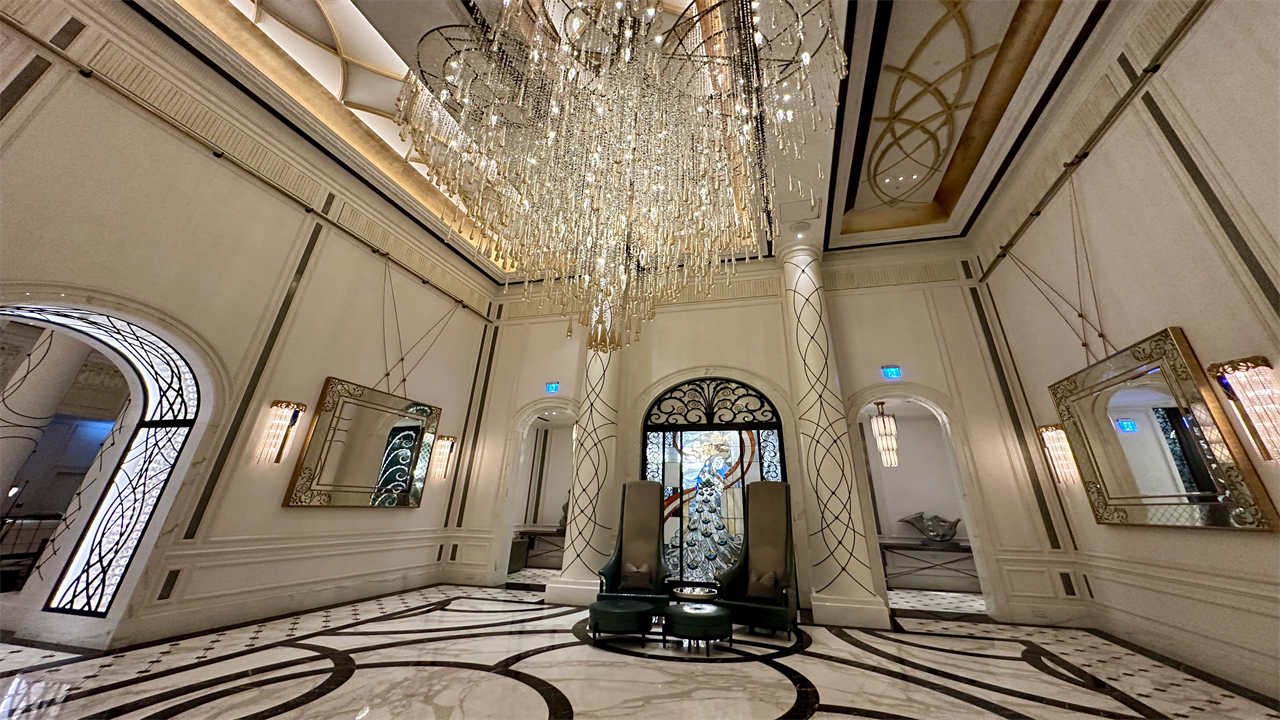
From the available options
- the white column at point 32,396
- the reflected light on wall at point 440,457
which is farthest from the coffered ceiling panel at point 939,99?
the white column at point 32,396

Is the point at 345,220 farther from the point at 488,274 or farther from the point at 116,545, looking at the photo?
the point at 116,545

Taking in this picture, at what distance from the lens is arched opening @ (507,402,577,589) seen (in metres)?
7.61

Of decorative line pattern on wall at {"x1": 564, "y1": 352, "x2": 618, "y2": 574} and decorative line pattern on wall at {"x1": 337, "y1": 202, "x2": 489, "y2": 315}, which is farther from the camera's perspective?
decorative line pattern on wall at {"x1": 564, "y1": 352, "x2": 618, "y2": 574}

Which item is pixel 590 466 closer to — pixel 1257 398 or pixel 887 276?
pixel 887 276

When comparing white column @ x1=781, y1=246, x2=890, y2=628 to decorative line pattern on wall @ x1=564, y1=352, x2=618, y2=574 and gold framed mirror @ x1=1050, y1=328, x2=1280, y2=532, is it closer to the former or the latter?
gold framed mirror @ x1=1050, y1=328, x2=1280, y2=532

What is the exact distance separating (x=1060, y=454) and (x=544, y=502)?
794 centimetres

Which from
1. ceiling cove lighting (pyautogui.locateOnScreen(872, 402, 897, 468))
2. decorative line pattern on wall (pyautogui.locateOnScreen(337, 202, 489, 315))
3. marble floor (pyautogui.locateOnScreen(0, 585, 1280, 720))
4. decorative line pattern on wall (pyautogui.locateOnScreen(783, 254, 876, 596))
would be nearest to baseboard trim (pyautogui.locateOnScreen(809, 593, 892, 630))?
decorative line pattern on wall (pyautogui.locateOnScreen(783, 254, 876, 596))

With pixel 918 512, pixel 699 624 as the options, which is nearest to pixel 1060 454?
pixel 699 624

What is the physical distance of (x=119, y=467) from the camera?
11.5ft

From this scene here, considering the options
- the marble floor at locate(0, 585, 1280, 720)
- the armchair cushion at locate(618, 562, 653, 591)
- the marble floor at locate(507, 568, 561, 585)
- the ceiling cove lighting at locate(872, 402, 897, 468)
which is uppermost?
the ceiling cove lighting at locate(872, 402, 897, 468)

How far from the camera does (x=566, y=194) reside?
356 cm

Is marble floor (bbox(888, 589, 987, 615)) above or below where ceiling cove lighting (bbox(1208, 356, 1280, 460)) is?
below

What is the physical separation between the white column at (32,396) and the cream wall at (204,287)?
1.56 meters

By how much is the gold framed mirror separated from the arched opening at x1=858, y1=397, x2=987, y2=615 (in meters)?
1.29
